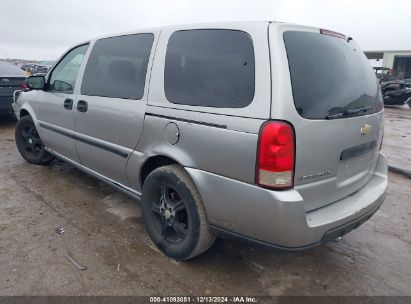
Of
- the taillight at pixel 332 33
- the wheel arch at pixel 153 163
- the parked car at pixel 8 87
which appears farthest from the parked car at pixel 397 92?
the wheel arch at pixel 153 163

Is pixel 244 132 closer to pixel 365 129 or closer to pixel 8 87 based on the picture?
pixel 365 129

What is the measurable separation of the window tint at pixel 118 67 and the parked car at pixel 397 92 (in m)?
15.9

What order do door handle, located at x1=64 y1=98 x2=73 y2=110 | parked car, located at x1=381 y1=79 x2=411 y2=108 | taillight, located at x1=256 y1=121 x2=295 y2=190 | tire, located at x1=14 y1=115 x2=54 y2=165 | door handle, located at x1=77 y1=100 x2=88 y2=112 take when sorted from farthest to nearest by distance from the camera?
parked car, located at x1=381 y1=79 x2=411 y2=108
tire, located at x1=14 y1=115 x2=54 y2=165
door handle, located at x1=64 y1=98 x2=73 y2=110
door handle, located at x1=77 y1=100 x2=88 y2=112
taillight, located at x1=256 y1=121 x2=295 y2=190

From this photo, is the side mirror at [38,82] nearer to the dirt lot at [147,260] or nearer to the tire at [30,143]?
the tire at [30,143]

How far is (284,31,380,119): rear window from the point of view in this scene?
216cm

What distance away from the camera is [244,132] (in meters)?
2.14

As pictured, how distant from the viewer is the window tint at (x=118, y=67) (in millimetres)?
2982

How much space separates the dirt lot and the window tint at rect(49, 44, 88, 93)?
4.29ft

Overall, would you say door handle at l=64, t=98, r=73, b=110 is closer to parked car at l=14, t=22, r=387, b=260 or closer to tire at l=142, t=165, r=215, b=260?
parked car at l=14, t=22, r=387, b=260

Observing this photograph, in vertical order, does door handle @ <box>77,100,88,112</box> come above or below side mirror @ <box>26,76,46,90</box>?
below

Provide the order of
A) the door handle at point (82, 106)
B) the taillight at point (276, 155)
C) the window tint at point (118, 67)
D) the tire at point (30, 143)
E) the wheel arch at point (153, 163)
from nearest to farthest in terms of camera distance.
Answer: the taillight at point (276, 155), the wheel arch at point (153, 163), the window tint at point (118, 67), the door handle at point (82, 106), the tire at point (30, 143)

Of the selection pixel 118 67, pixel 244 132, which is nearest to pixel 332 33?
pixel 244 132

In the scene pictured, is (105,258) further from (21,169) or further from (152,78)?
(21,169)

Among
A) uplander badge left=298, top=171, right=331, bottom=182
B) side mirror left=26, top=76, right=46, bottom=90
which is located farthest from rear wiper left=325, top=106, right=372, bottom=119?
side mirror left=26, top=76, right=46, bottom=90
